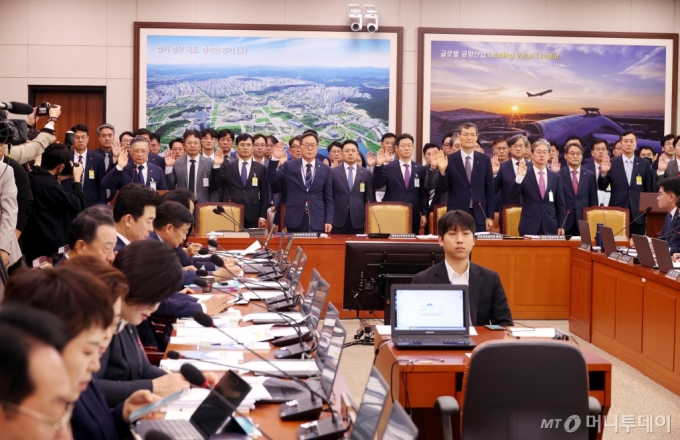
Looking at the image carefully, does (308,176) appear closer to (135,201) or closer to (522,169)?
(522,169)

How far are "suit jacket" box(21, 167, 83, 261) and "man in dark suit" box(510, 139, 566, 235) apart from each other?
429cm

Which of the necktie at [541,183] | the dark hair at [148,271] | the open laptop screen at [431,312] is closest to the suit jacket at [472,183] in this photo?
the necktie at [541,183]

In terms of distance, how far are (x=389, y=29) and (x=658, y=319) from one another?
6.46 meters

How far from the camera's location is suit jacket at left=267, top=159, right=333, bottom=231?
25.8ft

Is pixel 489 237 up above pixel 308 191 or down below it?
below

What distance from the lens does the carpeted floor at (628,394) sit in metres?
4.11

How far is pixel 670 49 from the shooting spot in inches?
425

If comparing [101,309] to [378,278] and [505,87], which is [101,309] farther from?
[505,87]

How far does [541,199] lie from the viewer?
7.91 meters

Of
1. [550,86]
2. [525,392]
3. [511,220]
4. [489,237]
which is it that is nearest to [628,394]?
[489,237]

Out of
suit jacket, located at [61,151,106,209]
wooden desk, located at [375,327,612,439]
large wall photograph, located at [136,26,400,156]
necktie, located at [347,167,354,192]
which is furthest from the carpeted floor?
large wall photograph, located at [136,26,400,156]

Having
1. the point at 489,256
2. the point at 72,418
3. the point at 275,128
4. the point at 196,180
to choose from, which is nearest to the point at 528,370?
the point at 72,418

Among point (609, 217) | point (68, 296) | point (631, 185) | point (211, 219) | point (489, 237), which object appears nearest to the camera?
point (68, 296)

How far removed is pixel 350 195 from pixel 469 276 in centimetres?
418
